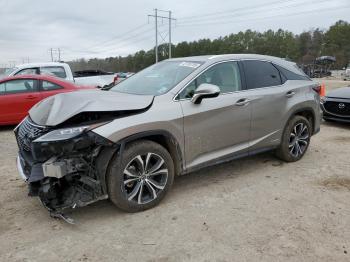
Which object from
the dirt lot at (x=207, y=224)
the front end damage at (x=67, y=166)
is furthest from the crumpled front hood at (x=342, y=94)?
the front end damage at (x=67, y=166)

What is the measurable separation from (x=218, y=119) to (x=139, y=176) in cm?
127

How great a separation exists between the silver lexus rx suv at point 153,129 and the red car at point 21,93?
433 cm

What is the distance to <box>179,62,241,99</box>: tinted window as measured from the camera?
4.30 meters

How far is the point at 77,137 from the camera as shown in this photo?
3393mm

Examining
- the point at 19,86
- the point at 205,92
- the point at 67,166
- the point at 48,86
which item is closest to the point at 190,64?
the point at 205,92

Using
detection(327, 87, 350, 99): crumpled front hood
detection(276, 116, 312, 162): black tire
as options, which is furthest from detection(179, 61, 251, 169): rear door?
detection(327, 87, 350, 99): crumpled front hood

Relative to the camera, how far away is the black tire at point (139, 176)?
364 centimetres

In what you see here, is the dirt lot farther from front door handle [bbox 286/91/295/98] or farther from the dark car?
the dark car

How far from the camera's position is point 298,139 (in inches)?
225

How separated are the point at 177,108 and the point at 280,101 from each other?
193 cm

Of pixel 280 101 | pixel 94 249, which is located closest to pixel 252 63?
pixel 280 101

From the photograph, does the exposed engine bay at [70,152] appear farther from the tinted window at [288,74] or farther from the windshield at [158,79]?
the tinted window at [288,74]

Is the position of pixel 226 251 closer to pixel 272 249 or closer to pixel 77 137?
pixel 272 249

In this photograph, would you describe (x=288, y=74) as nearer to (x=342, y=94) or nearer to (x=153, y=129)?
(x=153, y=129)
